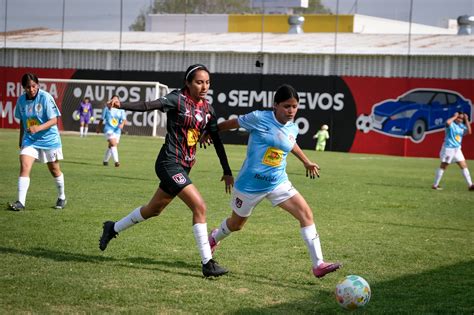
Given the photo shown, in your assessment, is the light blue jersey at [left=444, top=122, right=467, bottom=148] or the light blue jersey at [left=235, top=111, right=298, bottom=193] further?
the light blue jersey at [left=444, top=122, right=467, bottom=148]

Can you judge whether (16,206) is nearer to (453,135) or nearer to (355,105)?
(453,135)

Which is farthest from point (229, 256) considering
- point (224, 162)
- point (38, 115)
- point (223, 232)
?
point (38, 115)

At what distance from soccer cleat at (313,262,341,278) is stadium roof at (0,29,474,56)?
33910mm

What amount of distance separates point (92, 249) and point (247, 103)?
33863 millimetres

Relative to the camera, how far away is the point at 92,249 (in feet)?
31.6

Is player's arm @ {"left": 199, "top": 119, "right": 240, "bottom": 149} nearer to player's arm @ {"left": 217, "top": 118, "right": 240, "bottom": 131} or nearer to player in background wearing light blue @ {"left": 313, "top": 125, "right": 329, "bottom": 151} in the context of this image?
player's arm @ {"left": 217, "top": 118, "right": 240, "bottom": 131}

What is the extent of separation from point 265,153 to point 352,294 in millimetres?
2036

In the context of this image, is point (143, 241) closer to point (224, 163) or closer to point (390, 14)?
point (224, 163)

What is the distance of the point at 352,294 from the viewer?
6.97 meters

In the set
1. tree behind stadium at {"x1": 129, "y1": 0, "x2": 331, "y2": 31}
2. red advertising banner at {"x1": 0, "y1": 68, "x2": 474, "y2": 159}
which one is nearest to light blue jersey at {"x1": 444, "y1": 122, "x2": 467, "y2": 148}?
red advertising banner at {"x1": 0, "y1": 68, "x2": 474, "y2": 159}

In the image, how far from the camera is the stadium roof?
4259 centimetres

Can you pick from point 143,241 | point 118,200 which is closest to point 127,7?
point 118,200

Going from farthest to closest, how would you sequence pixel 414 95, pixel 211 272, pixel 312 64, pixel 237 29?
1. pixel 237 29
2. pixel 312 64
3. pixel 414 95
4. pixel 211 272

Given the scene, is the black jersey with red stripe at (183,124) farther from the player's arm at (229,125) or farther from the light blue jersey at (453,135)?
the light blue jersey at (453,135)
